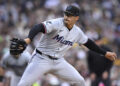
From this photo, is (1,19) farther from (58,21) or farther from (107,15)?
(58,21)

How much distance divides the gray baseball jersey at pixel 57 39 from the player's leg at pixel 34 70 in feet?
0.57

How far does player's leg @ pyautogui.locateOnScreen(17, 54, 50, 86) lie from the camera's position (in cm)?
700

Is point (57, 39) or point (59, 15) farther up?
point (57, 39)

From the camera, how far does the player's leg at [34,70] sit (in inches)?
276

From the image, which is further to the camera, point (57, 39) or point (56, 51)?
point (56, 51)

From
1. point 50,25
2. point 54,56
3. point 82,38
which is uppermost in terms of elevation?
point 50,25

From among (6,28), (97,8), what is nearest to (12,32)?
(6,28)

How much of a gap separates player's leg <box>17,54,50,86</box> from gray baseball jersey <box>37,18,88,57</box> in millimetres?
172

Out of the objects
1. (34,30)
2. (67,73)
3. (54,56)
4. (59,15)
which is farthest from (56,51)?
(59,15)

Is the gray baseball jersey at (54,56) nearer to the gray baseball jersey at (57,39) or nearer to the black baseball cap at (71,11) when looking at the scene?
the gray baseball jersey at (57,39)

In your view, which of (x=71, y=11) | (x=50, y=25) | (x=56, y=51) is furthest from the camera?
(x=56, y=51)

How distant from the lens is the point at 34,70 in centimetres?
704

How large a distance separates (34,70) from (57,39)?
634mm

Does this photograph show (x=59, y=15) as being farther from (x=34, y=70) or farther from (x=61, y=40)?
(x=34, y=70)
